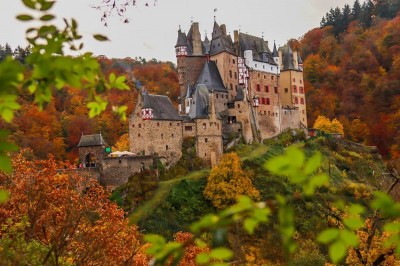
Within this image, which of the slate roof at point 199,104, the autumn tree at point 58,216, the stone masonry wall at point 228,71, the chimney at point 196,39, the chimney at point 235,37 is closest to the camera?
the autumn tree at point 58,216

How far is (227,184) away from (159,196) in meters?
4.91

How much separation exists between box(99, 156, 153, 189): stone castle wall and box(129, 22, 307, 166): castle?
2032 millimetres

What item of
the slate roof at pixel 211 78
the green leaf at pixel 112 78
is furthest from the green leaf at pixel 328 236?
the slate roof at pixel 211 78

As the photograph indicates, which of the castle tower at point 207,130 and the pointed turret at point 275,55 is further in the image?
the pointed turret at point 275,55

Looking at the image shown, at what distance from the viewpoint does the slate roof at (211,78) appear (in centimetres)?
4916

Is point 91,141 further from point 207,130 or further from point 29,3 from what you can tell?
point 29,3

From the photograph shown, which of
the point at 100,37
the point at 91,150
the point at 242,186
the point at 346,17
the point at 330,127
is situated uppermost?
the point at 346,17

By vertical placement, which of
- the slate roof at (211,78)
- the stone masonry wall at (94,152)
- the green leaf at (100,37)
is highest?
the slate roof at (211,78)

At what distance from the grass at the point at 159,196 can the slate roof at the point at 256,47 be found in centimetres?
1808

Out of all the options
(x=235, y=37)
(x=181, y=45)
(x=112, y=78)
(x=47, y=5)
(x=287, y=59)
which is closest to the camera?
(x=47, y=5)

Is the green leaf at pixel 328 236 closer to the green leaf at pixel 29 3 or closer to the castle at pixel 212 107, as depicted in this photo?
the green leaf at pixel 29 3

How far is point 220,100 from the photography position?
1935 inches

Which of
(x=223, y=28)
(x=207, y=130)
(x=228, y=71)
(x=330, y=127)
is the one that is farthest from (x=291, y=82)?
(x=207, y=130)

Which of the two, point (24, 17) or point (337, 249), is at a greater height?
point (24, 17)
